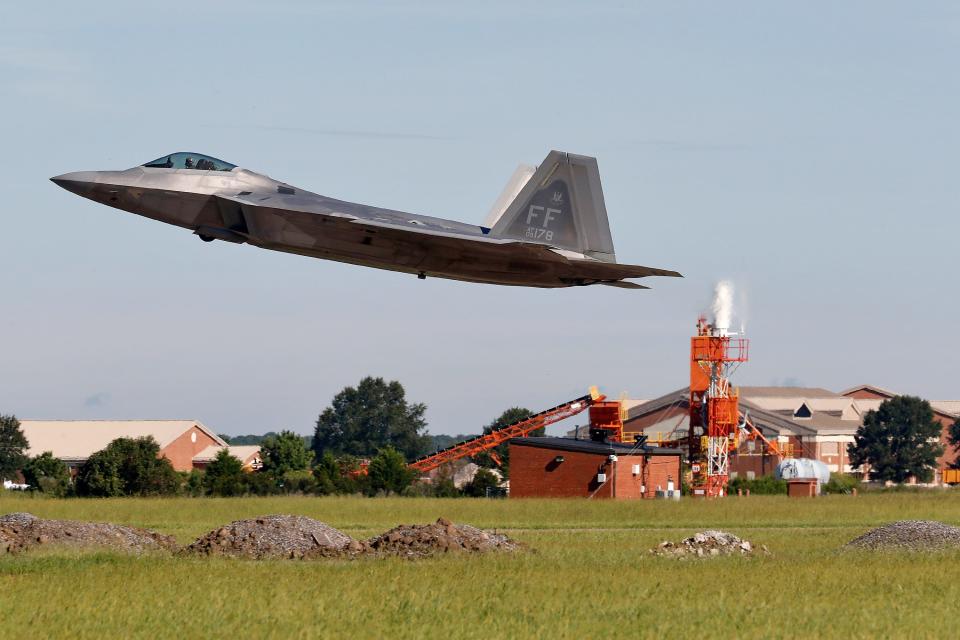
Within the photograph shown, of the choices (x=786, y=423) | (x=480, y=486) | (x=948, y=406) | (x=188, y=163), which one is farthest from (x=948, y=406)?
(x=188, y=163)

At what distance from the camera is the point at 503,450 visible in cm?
10506

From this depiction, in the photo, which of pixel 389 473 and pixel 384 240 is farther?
pixel 389 473

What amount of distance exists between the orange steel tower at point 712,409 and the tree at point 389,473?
14.7 metres

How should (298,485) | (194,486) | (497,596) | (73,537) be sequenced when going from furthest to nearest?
(298,485) → (194,486) → (73,537) → (497,596)

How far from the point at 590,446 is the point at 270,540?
3423cm

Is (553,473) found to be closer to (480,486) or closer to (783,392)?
(480,486)

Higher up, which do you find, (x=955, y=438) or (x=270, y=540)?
(x=955, y=438)

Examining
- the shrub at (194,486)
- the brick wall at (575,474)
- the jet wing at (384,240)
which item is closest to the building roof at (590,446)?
the brick wall at (575,474)

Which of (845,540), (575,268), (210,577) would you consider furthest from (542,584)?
(845,540)

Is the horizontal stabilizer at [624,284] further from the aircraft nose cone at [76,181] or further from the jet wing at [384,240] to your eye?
the aircraft nose cone at [76,181]

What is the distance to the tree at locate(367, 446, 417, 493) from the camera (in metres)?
66.1

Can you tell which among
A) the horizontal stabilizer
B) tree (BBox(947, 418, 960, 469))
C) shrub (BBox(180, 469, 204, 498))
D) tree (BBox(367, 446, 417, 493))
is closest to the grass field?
the horizontal stabilizer

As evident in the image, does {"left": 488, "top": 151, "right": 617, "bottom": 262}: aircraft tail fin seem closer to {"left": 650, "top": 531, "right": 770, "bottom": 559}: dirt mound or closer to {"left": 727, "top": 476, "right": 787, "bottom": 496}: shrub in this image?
{"left": 650, "top": 531, "right": 770, "bottom": 559}: dirt mound

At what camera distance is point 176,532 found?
37.9 meters
